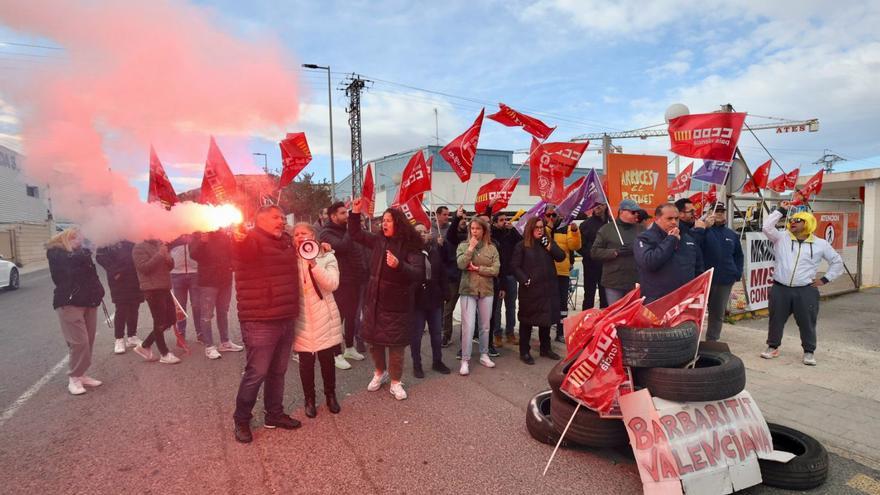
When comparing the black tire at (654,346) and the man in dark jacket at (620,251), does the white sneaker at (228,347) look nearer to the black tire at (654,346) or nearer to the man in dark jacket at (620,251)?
the man in dark jacket at (620,251)

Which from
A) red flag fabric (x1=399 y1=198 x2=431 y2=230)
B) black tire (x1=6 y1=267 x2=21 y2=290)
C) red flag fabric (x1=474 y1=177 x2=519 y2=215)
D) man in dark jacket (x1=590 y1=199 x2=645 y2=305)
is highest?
red flag fabric (x1=474 y1=177 x2=519 y2=215)

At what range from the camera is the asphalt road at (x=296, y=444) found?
3.22 metres

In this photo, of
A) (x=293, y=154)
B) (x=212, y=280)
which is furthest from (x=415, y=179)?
(x=212, y=280)

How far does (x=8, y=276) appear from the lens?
48.9 ft

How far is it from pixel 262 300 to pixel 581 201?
5435 mm

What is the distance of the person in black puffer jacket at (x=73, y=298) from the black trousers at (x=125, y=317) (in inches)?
56.1

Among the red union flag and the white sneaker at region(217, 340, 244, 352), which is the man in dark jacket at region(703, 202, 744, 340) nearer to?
the red union flag

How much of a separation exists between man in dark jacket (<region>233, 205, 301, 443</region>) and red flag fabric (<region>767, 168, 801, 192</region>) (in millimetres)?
14129

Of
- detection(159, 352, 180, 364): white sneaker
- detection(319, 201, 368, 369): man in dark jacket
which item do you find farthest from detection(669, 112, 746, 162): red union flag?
detection(159, 352, 180, 364): white sneaker

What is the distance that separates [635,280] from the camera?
572 centimetres

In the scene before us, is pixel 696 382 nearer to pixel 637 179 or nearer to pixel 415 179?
pixel 415 179

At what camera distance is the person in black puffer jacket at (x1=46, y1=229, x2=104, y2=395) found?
200 inches

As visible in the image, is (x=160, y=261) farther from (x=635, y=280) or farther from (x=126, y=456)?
(x=635, y=280)

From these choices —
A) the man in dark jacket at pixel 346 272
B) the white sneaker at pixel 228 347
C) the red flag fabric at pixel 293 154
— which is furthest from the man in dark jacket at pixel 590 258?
the white sneaker at pixel 228 347
